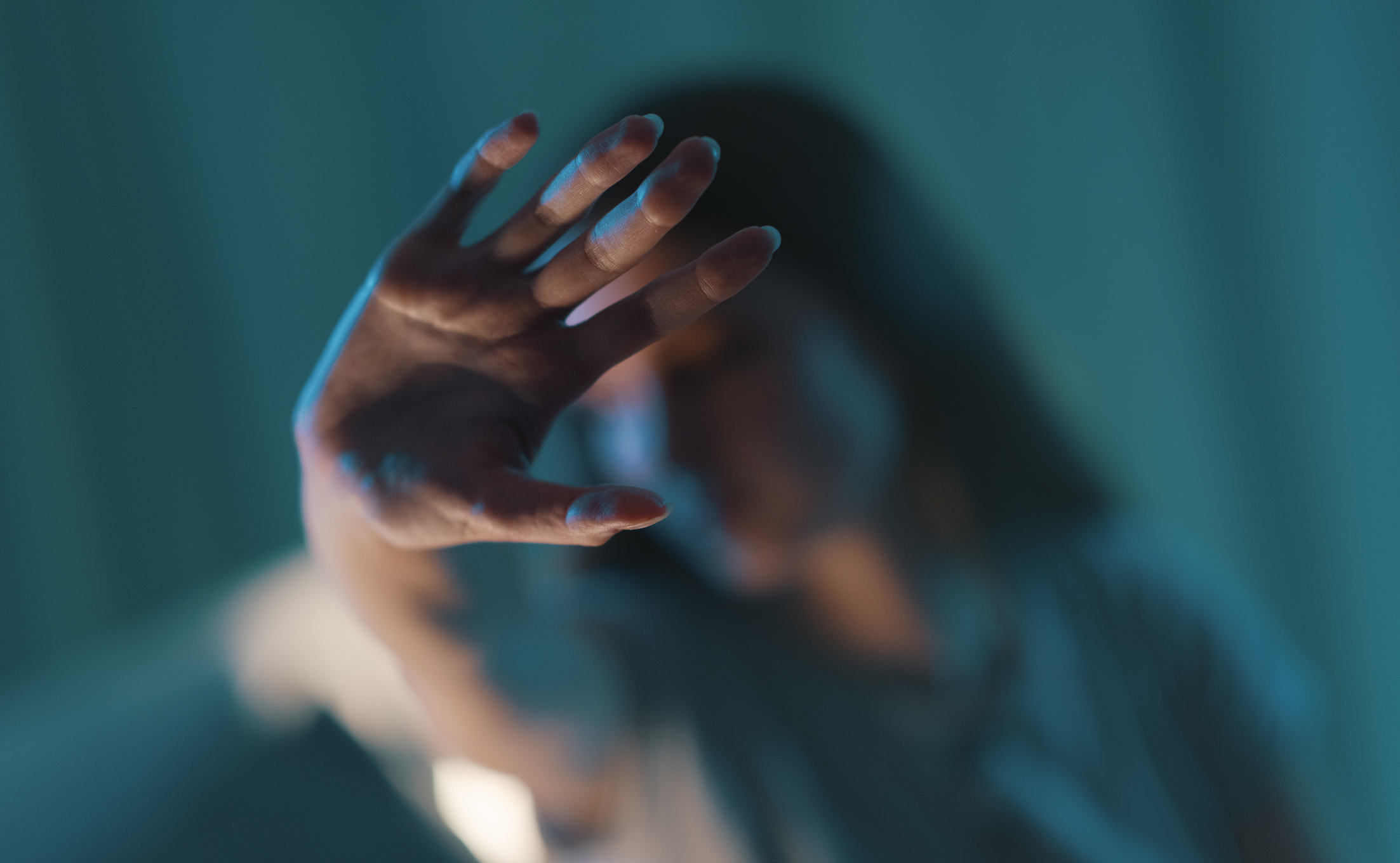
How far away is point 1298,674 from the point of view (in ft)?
2.91

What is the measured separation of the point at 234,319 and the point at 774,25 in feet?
2.47

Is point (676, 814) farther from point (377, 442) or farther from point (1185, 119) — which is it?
point (1185, 119)

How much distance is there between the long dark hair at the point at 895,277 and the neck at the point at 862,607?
11cm

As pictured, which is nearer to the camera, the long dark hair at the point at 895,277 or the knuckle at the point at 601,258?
the knuckle at the point at 601,258

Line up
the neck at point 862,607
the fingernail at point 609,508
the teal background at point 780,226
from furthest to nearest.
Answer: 1. the teal background at point 780,226
2. the neck at point 862,607
3. the fingernail at point 609,508

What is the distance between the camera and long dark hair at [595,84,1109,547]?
66cm

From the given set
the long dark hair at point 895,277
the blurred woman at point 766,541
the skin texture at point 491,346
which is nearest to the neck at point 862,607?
the blurred woman at point 766,541

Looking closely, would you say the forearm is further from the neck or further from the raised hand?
the neck

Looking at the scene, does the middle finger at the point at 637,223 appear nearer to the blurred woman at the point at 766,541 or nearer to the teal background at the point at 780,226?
the blurred woman at the point at 766,541

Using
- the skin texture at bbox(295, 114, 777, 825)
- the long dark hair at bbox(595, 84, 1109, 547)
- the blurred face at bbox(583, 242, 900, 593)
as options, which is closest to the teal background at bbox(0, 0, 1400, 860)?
the long dark hair at bbox(595, 84, 1109, 547)

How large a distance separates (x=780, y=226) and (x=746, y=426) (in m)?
0.17

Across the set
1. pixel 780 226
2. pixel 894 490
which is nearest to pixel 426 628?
pixel 780 226

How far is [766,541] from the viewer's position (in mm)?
664

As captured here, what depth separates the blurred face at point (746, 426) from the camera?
0.63 meters
